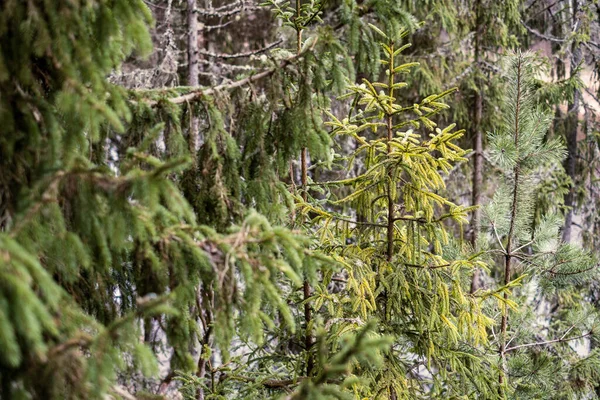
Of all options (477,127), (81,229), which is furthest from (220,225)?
(477,127)

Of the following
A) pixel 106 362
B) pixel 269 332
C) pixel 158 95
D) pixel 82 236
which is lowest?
pixel 269 332

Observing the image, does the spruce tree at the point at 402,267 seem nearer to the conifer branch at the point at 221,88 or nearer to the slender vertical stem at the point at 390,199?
the slender vertical stem at the point at 390,199

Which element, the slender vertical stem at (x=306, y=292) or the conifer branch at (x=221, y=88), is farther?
the slender vertical stem at (x=306, y=292)

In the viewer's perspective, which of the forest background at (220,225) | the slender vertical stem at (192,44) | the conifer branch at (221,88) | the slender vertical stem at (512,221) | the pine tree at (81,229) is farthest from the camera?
the slender vertical stem at (192,44)

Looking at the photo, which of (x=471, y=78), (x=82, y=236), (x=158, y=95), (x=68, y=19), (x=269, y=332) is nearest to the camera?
(x=68, y=19)

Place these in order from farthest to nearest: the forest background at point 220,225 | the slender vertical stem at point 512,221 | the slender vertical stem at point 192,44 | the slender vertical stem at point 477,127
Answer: the slender vertical stem at point 477,127, the slender vertical stem at point 192,44, the slender vertical stem at point 512,221, the forest background at point 220,225

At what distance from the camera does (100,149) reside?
9.34 ft

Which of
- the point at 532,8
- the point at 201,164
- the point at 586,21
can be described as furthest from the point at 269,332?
the point at 532,8

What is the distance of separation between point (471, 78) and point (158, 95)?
5.76 m

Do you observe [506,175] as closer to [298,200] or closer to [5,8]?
[298,200]

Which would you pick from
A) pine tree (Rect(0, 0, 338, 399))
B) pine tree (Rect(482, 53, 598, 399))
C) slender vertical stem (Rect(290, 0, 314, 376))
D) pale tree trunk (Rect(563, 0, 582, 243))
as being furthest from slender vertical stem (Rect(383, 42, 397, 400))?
pale tree trunk (Rect(563, 0, 582, 243))

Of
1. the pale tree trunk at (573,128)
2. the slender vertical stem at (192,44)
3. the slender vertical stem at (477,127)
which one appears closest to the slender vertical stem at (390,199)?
the slender vertical stem at (192,44)

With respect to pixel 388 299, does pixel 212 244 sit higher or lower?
higher

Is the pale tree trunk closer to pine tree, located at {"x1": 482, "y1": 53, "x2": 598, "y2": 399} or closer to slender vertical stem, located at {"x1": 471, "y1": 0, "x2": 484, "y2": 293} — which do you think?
slender vertical stem, located at {"x1": 471, "y1": 0, "x2": 484, "y2": 293}
